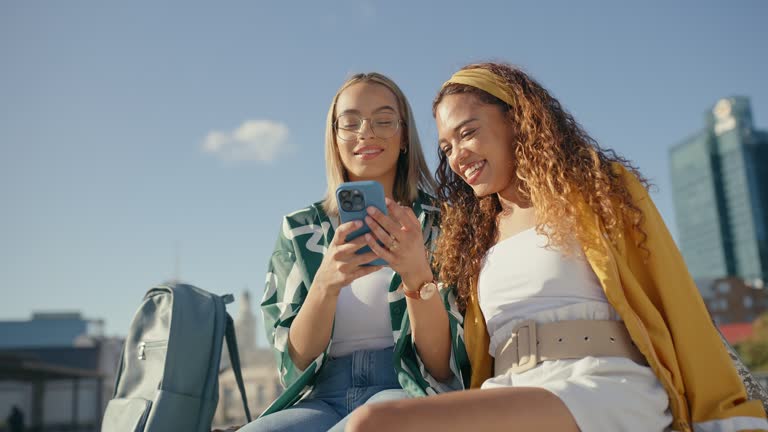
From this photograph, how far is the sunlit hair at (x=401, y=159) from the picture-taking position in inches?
132

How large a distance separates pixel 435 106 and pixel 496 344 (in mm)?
1158

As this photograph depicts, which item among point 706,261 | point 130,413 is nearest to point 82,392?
point 130,413

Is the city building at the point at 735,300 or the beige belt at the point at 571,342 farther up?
the beige belt at the point at 571,342

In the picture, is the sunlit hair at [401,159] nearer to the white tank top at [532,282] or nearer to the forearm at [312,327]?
the forearm at [312,327]

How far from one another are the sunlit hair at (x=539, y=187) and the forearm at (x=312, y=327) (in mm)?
591

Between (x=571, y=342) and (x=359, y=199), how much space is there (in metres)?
0.94

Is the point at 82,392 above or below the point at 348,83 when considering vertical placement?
below

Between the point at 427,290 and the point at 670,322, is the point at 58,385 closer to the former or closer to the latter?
the point at 427,290

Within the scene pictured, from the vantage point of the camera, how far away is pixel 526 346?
2305 millimetres

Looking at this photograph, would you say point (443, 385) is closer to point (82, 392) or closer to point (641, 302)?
point (641, 302)

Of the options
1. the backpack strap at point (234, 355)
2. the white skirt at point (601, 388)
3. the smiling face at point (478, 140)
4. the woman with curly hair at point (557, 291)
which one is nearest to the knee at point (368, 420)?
the woman with curly hair at point (557, 291)

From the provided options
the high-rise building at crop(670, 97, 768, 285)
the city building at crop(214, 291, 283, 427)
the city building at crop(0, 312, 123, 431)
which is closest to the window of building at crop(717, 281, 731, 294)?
the high-rise building at crop(670, 97, 768, 285)

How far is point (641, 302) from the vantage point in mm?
2254

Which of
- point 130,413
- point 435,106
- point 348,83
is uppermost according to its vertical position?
point 348,83
